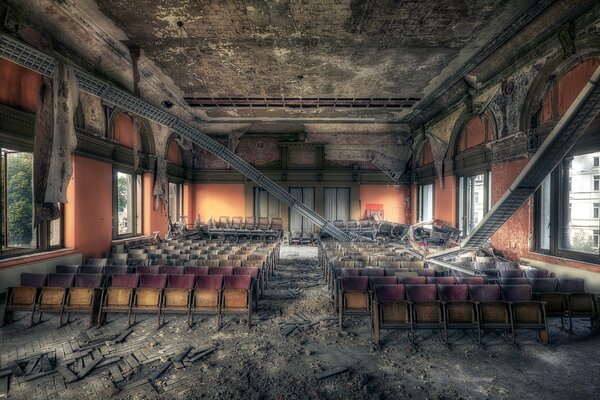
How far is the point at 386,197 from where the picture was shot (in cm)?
1792

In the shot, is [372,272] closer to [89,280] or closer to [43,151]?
[89,280]

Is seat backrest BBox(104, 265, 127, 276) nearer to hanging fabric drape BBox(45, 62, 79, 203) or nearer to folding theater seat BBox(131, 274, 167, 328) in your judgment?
folding theater seat BBox(131, 274, 167, 328)

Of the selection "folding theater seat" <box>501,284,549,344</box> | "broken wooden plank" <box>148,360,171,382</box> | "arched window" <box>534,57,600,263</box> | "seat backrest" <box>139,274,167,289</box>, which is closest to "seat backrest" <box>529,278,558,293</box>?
"folding theater seat" <box>501,284,549,344</box>

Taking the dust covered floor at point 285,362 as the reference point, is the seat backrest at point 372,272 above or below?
above

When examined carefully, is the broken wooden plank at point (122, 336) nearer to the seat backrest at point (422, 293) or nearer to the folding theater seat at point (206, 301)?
the folding theater seat at point (206, 301)

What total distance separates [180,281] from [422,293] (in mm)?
4463

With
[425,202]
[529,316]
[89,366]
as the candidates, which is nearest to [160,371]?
[89,366]

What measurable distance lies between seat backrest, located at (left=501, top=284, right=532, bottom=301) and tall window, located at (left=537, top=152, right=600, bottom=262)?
7.91 ft

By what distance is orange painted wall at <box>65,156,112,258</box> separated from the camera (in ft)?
26.3

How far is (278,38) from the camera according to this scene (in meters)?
7.42

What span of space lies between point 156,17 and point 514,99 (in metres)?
9.44

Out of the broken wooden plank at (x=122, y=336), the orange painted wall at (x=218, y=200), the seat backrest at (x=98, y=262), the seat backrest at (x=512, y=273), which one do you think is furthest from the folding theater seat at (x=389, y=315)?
the orange painted wall at (x=218, y=200)

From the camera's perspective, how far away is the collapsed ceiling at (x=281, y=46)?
20.4 ft

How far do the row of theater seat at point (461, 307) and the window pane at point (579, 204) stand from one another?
191cm
